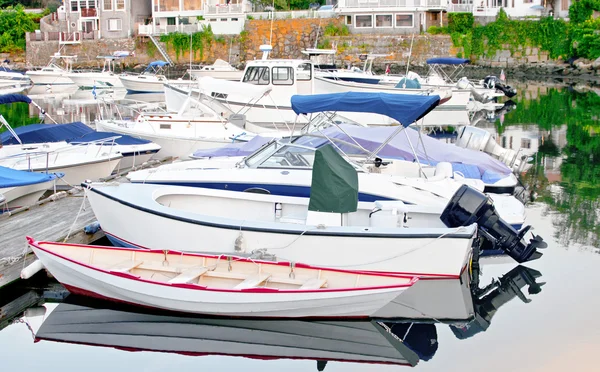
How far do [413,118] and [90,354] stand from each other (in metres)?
6.31

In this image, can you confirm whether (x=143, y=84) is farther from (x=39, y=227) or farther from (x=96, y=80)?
(x=39, y=227)

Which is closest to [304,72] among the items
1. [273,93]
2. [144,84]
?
[273,93]

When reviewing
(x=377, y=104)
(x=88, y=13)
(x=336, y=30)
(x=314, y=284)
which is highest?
(x=88, y=13)

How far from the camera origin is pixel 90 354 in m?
9.44

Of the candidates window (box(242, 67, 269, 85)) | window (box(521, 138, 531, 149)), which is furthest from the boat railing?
window (box(521, 138, 531, 149))

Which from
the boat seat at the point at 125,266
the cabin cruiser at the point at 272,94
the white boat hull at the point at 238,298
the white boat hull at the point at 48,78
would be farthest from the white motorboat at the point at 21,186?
the white boat hull at the point at 48,78

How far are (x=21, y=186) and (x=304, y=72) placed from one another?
1462 centimetres

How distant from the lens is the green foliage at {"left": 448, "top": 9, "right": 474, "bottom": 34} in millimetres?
58250

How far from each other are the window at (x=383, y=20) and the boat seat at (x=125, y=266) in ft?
163

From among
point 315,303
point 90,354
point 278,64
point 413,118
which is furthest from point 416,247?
point 278,64

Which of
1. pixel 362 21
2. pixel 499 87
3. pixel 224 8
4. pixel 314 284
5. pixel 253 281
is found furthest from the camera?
pixel 224 8

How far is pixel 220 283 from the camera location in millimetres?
10289

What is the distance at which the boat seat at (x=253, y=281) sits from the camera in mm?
9805

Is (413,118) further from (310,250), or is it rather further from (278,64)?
(278,64)
